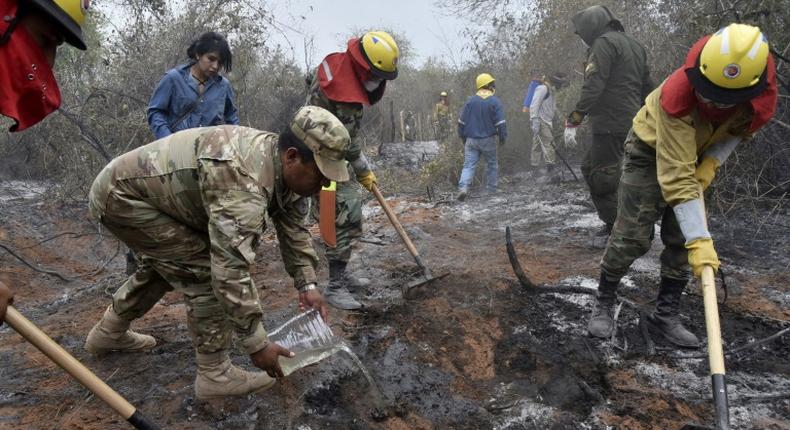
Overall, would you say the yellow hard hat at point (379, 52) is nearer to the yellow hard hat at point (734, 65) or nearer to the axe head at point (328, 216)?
the axe head at point (328, 216)

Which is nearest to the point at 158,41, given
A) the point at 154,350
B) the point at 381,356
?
the point at 154,350

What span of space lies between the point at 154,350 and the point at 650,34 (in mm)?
7596

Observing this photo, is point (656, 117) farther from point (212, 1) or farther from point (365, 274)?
Answer: point (212, 1)

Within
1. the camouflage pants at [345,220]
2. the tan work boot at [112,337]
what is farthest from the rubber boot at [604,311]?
the tan work boot at [112,337]

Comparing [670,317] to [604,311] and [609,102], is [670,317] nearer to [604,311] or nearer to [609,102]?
[604,311]

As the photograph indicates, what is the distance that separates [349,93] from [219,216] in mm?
1840

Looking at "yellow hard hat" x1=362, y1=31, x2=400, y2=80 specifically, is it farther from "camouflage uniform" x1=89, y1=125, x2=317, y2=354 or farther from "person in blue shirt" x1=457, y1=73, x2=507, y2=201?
"person in blue shirt" x1=457, y1=73, x2=507, y2=201

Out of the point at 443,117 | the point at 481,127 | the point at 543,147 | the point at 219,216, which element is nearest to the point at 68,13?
the point at 219,216

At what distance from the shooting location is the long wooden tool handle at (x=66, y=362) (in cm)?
162

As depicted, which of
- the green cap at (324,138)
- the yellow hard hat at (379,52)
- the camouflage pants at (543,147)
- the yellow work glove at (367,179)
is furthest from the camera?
the camouflage pants at (543,147)

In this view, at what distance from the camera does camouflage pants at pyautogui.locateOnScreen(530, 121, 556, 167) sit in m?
8.82

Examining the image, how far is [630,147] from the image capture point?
9.66 ft

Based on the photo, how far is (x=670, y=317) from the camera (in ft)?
9.90

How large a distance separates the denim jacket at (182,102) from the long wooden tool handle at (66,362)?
1.95 meters
